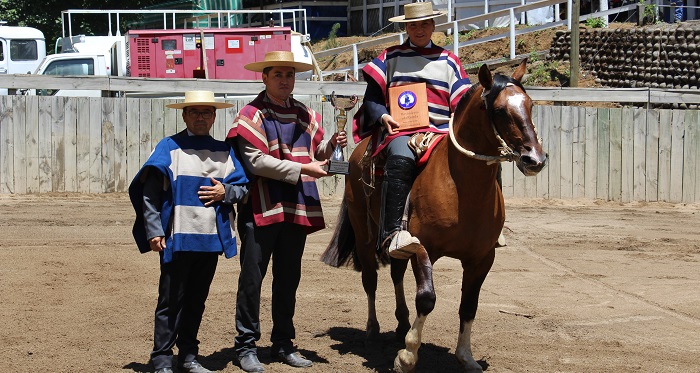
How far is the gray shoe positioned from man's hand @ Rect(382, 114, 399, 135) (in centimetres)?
212

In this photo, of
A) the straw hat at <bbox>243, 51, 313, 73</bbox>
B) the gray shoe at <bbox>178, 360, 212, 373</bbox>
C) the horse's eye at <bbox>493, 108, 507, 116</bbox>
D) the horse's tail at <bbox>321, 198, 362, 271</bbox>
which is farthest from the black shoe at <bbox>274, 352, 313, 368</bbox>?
the horse's eye at <bbox>493, 108, 507, 116</bbox>

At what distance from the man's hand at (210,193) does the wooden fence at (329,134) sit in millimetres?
8753

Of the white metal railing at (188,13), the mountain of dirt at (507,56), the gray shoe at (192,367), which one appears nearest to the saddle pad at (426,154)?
the gray shoe at (192,367)

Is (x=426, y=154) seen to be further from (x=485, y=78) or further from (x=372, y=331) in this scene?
(x=372, y=331)

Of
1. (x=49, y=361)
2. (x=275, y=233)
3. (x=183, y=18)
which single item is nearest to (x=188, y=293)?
(x=275, y=233)

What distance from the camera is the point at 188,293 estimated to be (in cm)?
637

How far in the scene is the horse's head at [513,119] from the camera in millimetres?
5598

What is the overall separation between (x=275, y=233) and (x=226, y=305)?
2.17 m

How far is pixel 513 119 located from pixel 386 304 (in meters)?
3.42

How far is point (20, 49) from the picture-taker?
23.5 m

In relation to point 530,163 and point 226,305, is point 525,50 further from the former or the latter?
point 530,163

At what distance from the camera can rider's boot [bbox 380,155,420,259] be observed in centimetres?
641

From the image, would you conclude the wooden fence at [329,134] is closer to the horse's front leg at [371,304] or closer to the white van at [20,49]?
the horse's front leg at [371,304]

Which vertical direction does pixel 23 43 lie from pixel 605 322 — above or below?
above
